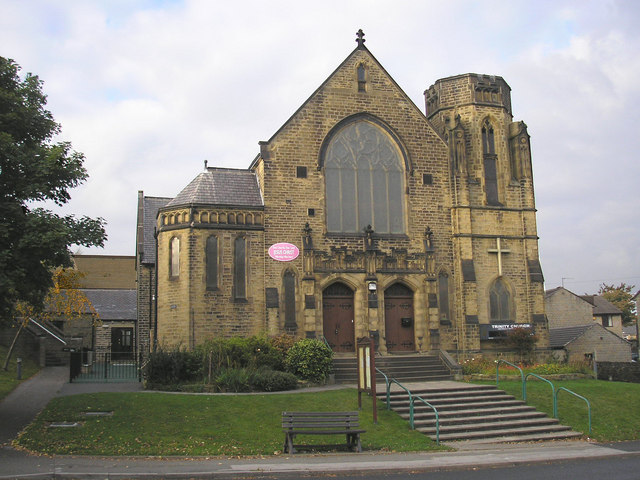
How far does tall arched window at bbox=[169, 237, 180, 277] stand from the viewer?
2784 centimetres

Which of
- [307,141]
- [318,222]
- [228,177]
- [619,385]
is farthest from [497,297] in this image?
[228,177]

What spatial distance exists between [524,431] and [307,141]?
1569 centimetres

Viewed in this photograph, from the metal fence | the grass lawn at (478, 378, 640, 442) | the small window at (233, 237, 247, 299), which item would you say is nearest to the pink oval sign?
the small window at (233, 237, 247, 299)

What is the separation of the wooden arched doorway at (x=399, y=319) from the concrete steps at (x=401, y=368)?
1.11 meters

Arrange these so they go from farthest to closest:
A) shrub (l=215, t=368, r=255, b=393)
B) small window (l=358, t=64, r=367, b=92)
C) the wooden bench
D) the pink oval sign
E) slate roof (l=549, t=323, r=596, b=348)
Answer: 1. slate roof (l=549, t=323, r=596, b=348)
2. small window (l=358, t=64, r=367, b=92)
3. the pink oval sign
4. shrub (l=215, t=368, r=255, b=393)
5. the wooden bench

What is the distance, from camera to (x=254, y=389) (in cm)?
2222

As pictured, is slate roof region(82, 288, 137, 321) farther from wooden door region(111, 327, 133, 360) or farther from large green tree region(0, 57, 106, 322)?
large green tree region(0, 57, 106, 322)

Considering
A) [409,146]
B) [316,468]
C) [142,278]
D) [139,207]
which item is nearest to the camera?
[316,468]

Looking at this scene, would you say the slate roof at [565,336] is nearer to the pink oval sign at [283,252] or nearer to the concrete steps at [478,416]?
the pink oval sign at [283,252]

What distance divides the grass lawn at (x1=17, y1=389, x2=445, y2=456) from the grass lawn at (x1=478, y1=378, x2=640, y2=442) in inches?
206

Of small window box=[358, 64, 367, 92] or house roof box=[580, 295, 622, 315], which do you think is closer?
small window box=[358, 64, 367, 92]

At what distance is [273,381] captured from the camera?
22266 mm

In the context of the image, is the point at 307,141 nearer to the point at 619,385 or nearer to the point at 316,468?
the point at 619,385

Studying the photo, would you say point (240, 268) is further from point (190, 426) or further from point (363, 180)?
point (190, 426)
